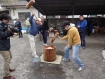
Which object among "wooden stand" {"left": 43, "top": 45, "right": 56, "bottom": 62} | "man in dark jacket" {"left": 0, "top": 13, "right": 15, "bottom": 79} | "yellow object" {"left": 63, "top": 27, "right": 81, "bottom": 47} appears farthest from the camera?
"wooden stand" {"left": 43, "top": 45, "right": 56, "bottom": 62}

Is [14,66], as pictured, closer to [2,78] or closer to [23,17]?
[2,78]

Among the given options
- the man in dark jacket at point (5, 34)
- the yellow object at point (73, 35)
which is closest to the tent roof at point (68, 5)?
the yellow object at point (73, 35)

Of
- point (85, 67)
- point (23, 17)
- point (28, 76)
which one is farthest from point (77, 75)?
point (23, 17)

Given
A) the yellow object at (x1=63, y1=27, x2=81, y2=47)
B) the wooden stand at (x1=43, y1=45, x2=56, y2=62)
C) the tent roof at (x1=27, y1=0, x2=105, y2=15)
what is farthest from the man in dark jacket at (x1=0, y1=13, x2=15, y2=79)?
the tent roof at (x1=27, y1=0, x2=105, y2=15)

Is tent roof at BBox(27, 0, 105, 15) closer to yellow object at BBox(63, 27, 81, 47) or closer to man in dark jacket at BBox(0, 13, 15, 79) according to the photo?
yellow object at BBox(63, 27, 81, 47)

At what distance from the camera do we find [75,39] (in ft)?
12.1

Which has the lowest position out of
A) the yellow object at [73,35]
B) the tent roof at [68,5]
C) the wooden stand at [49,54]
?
the wooden stand at [49,54]

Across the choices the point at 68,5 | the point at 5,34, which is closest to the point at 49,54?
the point at 5,34

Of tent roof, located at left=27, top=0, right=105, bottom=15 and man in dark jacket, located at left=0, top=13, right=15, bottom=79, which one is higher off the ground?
tent roof, located at left=27, top=0, right=105, bottom=15

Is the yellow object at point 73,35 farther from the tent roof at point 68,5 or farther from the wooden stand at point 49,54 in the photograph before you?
the tent roof at point 68,5

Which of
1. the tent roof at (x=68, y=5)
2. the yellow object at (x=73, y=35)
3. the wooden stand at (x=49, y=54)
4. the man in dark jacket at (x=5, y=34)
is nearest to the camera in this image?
the man in dark jacket at (x=5, y=34)

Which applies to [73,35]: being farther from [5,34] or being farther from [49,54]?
A: [5,34]

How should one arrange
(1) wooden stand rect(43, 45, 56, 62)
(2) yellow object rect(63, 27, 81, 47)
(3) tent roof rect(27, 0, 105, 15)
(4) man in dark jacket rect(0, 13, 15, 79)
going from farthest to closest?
(3) tent roof rect(27, 0, 105, 15)
(1) wooden stand rect(43, 45, 56, 62)
(2) yellow object rect(63, 27, 81, 47)
(4) man in dark jacket rect(0, 13, 15, 79)

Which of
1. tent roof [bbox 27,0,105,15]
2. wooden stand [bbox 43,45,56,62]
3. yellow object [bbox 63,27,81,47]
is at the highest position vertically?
tent roof [bbox 27,0,105,15]
